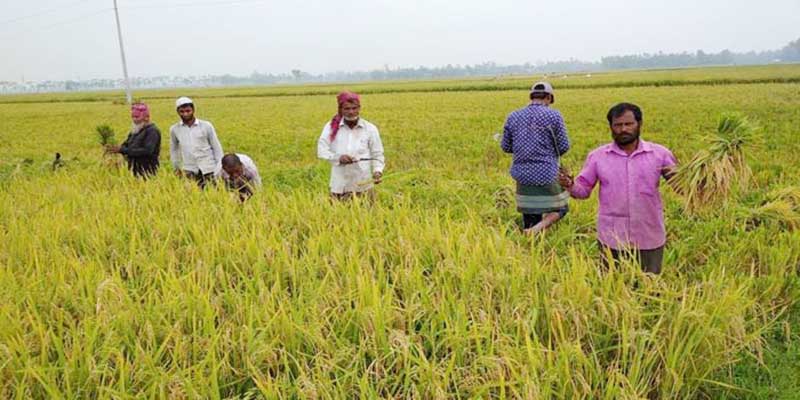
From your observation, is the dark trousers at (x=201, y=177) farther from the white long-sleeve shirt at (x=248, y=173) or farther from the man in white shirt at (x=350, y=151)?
the man in white shirt at (x=350, y=151)

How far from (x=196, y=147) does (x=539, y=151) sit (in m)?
3.35

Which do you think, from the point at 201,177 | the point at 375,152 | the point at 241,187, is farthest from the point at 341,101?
the point at 201,177

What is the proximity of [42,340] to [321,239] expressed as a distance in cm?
144

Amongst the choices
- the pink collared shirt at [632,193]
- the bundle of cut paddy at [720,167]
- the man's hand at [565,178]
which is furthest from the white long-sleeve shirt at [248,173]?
the bundle of cut paddy at [720,167]

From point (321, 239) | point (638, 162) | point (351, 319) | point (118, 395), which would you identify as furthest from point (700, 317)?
point (118, 395)

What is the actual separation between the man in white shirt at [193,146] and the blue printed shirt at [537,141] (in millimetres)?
2971

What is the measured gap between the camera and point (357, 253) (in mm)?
2807

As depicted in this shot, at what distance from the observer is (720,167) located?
2725 mm

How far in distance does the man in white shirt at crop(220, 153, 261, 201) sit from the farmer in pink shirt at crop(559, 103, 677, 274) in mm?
2766

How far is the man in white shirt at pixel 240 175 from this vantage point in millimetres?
4520

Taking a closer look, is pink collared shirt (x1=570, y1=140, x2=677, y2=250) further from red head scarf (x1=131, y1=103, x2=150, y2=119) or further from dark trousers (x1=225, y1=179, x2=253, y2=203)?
red head scarf (x1=131, y1=103, x2=150, y2=119)

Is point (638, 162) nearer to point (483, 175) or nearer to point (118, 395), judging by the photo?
point (118, 395)

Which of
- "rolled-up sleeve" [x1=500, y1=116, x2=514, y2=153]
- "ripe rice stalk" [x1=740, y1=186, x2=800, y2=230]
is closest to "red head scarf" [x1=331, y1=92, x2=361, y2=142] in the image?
"rolled-up sleeve" [x1=500, y1=116, x2=514, y2=153]

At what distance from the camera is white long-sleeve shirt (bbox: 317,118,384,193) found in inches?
172
